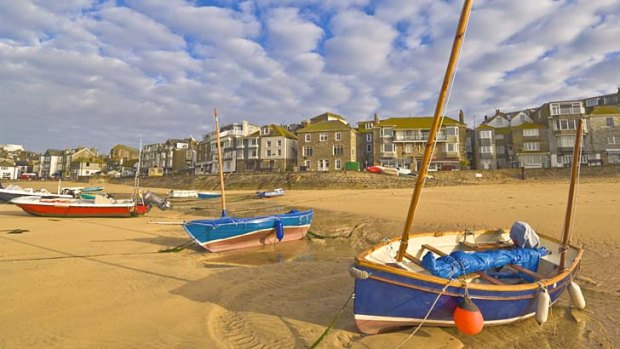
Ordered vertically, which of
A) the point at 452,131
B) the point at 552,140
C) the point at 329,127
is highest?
the point at 329,127

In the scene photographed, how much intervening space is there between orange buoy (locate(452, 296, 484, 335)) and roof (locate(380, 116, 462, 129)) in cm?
5493

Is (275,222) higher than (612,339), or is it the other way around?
(275,222)

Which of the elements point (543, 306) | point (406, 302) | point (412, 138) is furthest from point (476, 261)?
point (412, 138)

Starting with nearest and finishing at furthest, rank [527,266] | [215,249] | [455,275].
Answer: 1. [455,275]
2. [527,266]
3. [215,249]

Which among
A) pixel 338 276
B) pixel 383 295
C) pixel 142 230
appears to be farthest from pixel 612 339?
pixel 142 230

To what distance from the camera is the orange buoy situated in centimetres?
472

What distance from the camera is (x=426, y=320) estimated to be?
205 inches

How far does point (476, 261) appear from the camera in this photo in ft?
21.3

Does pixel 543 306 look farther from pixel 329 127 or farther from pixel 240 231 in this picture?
pixel 329 127

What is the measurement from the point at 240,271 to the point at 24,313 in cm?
493

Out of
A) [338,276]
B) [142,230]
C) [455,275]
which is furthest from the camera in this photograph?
[142,230]

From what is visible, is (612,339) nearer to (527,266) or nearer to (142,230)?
(527,266)

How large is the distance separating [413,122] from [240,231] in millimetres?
52921

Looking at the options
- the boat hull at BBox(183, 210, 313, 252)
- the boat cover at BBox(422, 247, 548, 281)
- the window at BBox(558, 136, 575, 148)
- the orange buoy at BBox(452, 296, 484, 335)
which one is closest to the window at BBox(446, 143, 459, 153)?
the window at BBox(558, 136, 575, 148)
